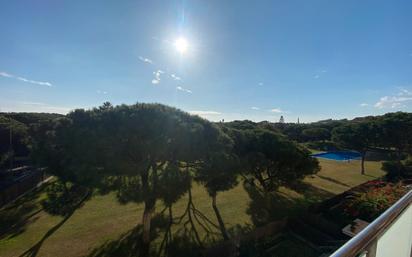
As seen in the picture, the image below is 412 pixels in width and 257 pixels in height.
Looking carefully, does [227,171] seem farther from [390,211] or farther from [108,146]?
[390,211]

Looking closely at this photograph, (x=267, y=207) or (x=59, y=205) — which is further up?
(x=59, y=205)

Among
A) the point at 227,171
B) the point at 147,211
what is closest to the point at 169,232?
the point at 147,211

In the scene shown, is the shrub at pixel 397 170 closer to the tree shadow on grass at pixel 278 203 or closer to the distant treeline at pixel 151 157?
the tree shadow on grass at pixel 278 203

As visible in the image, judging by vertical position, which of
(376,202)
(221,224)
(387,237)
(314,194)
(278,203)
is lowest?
(221,224)

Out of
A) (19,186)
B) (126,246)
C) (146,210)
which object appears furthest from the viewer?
(19,186)

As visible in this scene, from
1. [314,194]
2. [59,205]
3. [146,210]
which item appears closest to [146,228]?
[146,210]

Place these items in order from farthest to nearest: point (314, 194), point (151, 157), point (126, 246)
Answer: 1. point (314, 194)
2. point (126, 246)
3. point (151, 157)

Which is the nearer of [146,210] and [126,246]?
[146,210]

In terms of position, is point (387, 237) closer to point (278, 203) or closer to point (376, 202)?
point (376, 202)
